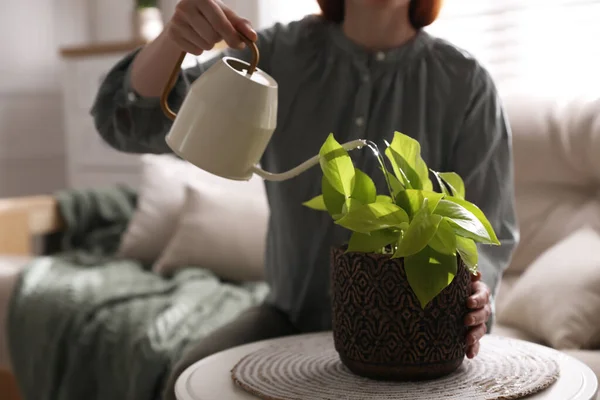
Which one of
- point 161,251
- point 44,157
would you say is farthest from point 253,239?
point 44,157

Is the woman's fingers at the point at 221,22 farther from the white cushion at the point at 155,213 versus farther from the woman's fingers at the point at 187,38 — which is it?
the white cushion at the point at 155,213

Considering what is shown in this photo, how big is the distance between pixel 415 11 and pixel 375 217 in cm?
62

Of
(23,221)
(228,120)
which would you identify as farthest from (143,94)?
(23,221)

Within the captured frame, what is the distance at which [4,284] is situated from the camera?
2088 mm

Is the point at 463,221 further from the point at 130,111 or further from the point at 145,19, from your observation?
the point at 145,19

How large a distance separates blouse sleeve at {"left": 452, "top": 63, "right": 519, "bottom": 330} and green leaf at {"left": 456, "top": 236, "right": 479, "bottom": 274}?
1.30 feet

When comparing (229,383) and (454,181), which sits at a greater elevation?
(454,181)

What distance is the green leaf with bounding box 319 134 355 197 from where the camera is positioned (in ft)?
2.65

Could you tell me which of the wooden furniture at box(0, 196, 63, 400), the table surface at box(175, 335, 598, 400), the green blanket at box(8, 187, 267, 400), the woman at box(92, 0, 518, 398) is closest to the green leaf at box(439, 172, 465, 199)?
the table surface at box(175, 335, 598, 400)

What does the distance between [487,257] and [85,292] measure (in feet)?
3.68

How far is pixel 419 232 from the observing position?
2.42ft

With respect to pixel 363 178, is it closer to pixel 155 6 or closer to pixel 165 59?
pixel 165 59

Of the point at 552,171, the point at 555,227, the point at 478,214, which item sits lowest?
the point at 555,227

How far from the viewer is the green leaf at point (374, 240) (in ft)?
2.61
